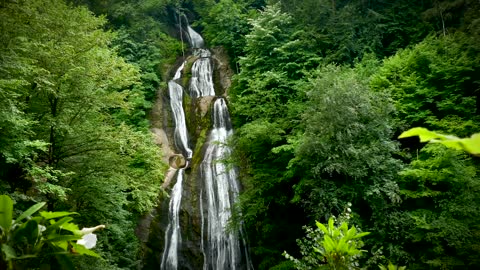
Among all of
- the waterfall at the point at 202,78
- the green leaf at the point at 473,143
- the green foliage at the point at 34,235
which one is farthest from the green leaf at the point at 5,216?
the waterfall at the point at 202,78

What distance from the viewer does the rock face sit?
1256 centimetres

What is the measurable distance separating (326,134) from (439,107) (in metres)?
4.29

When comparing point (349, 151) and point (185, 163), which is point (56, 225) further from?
point (185, 163)

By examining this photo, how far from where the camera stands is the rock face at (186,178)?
1256 cm

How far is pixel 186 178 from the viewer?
15.2 meters

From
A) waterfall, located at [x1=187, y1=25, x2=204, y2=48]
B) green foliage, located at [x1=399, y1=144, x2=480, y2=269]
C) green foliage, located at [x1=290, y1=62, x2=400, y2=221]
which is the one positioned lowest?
green foliage, located at [x1=399, y1=144, x2=480, y2=269]

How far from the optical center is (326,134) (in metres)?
8.78

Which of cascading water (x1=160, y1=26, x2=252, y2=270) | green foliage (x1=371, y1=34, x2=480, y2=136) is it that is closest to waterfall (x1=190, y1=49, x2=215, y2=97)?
cascading water (x1=160, y1=26, x2=252, y2=270)

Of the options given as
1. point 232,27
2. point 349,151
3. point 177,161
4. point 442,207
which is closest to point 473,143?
point 349,151

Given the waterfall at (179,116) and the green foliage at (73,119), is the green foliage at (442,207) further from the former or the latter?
the waterfall at (179,116)

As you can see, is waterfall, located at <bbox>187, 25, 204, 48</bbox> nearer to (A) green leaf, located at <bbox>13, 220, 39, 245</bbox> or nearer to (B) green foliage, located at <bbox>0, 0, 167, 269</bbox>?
(B) green foliage, located at <bbox>0, 0, 167, 269</bbox>

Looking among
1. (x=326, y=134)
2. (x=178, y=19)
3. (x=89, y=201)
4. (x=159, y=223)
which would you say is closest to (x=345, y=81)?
(x=326, y=134)

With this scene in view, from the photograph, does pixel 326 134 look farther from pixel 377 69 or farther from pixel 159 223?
pixel 159 223

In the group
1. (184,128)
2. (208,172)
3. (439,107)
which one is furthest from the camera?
(184,128)
